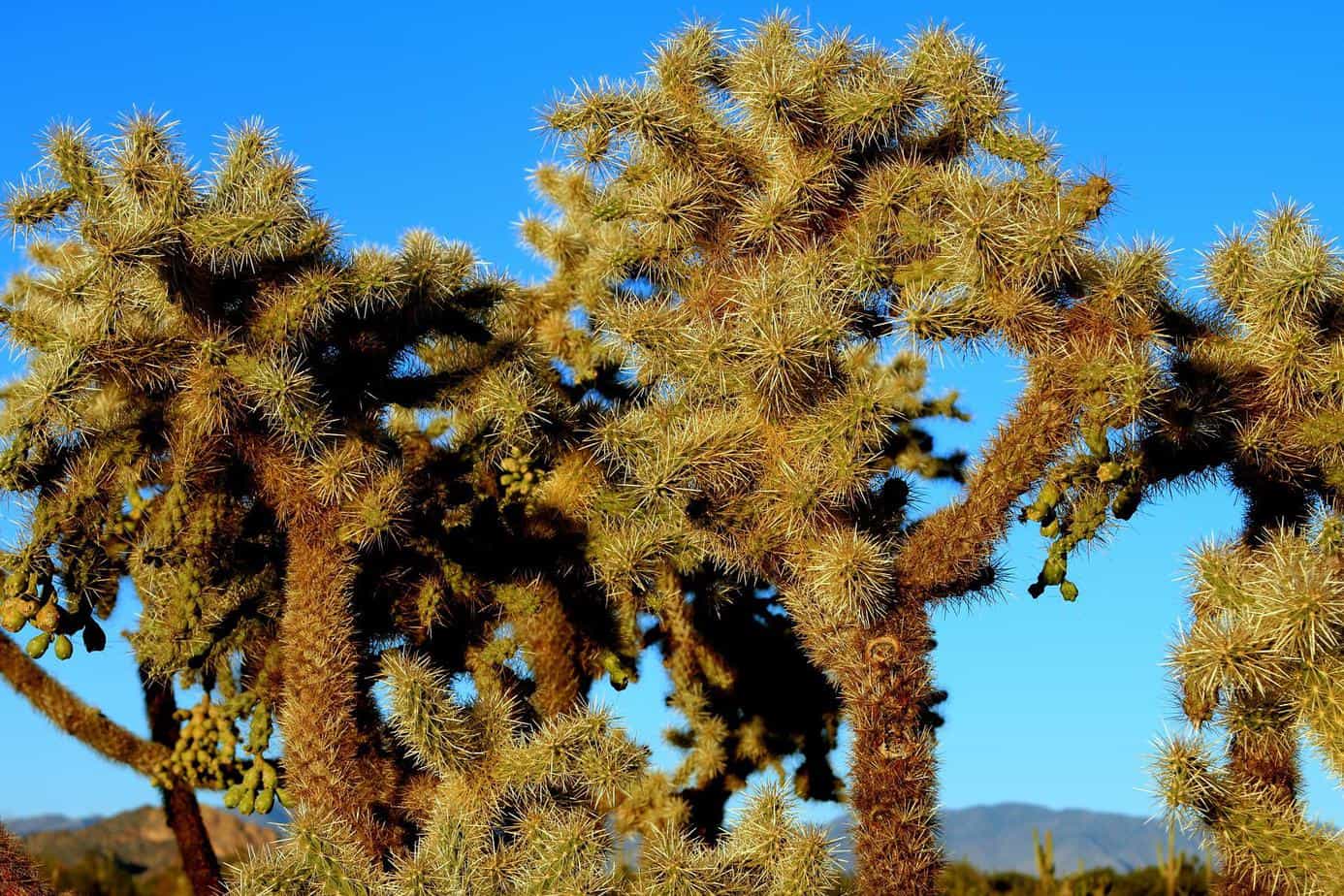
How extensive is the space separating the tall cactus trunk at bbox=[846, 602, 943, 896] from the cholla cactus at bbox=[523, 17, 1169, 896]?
0.01 m

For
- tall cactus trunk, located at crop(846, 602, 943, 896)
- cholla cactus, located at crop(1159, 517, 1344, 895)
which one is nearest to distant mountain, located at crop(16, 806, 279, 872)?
tall cactus trunk, located at crop(846, 602, 943, 896)

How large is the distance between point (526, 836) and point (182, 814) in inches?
193

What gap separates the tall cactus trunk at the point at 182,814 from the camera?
10398 mm

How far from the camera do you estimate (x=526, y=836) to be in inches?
253

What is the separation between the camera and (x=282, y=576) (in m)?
8.74

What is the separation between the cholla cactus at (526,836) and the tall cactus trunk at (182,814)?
3.84 meters

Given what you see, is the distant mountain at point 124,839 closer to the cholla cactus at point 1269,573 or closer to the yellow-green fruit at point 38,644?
the yellow-green fruit at point 38,644

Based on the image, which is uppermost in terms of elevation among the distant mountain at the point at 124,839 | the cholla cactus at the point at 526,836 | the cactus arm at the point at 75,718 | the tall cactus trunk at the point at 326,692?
the distant mountain at the point at 124,839

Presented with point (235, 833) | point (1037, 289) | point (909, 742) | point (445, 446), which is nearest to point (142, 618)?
point (445, 446)

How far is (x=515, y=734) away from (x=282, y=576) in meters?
1.79

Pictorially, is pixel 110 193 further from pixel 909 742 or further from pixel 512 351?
pixel 909 742

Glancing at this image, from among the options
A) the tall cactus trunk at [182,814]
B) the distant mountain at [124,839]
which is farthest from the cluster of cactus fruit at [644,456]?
the distant mountain at [124,839]

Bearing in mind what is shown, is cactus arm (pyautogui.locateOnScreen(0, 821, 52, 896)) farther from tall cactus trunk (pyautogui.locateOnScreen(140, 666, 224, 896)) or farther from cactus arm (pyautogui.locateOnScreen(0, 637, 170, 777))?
tall cactus trunk (pyautogui.locateOnScreen(140, 666, 224, 896))

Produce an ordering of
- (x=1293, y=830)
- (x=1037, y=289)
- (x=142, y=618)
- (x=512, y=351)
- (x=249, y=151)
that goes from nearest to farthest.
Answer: (x=1293, y=830) < (x=1037, y=289) < (x=249, y=151) < (x=142, y=618) < (x=512, y=351)
